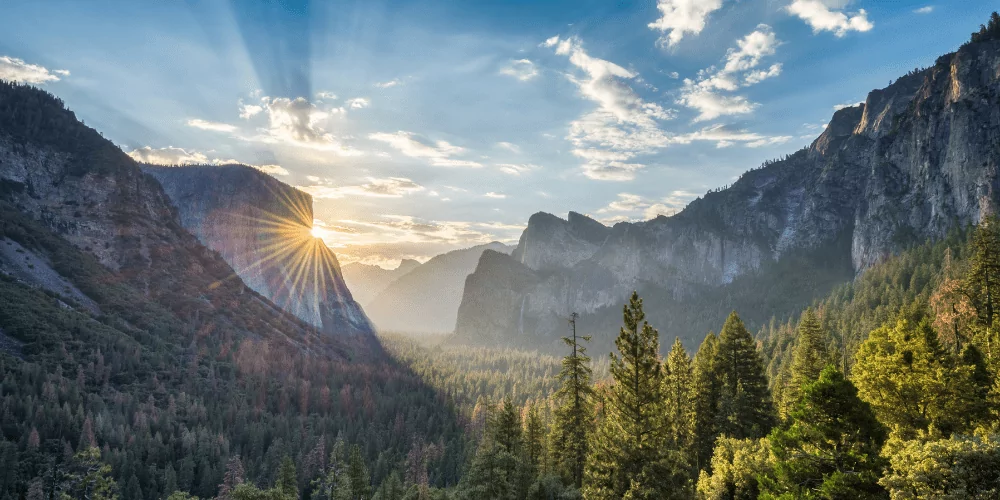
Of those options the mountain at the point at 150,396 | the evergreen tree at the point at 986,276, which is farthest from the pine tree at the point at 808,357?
the mountain at the point at 150,396

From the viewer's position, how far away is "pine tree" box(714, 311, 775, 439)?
39.9m

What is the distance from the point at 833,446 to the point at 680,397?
1027 inches

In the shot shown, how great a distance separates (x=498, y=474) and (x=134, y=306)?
206 meters

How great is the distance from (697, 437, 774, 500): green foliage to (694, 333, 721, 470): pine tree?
37.2 ft

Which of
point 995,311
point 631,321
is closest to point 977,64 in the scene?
point 995,311

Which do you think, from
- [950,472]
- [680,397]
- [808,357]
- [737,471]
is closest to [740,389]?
[680,397]

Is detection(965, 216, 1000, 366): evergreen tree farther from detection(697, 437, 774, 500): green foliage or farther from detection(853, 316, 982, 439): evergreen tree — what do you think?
detection(697, 437, 774, 500): green foliage

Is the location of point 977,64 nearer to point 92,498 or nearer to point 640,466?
point 640,466

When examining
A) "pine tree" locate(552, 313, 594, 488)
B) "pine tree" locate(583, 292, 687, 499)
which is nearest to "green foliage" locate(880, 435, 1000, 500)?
"pine tree" locate(583, 292, 687, 499)

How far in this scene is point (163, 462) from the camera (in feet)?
315

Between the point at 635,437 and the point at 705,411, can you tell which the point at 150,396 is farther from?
the point at 635,437

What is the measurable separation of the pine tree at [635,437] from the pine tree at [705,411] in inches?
585

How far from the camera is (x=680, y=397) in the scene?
4547 cm

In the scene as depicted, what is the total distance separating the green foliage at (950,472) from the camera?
1505 centimetres
